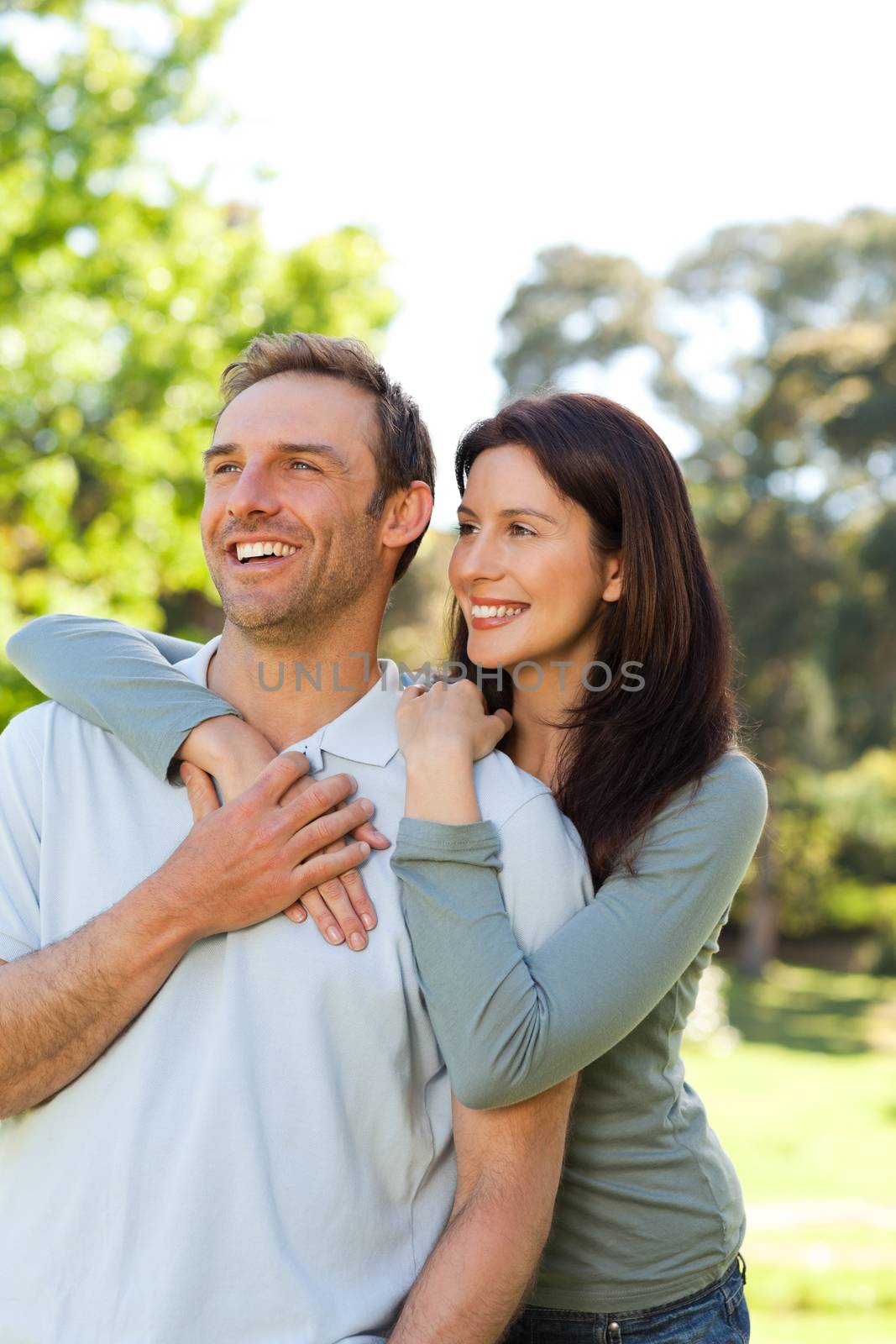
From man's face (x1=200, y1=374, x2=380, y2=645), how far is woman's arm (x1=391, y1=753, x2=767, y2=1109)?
49 cm

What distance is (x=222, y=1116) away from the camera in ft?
6.57

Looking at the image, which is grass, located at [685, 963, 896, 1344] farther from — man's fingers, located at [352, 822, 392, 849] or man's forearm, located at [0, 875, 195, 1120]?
man's forearm, located at [0, 875, 195, 1120]

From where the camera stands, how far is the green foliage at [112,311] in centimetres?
967

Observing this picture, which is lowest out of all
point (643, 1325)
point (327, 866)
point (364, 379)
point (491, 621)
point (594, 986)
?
point (643, 1325)

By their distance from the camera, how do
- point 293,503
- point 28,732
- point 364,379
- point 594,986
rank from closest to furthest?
point 594,986 < point 28,732 < point 293,503 < point 364,379

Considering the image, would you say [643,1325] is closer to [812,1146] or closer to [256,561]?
[256,561]

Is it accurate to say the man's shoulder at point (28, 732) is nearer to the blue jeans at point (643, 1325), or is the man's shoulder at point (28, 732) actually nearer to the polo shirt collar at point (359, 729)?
the polo shirt collar at point (359, 729)

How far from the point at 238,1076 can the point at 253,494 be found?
1000 mm

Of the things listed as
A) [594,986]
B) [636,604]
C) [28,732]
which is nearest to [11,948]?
[28,732]

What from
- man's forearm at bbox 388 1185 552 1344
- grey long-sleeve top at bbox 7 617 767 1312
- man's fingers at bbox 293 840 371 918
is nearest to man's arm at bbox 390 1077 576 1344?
man's forearm at bbox 388 1185 552 1344

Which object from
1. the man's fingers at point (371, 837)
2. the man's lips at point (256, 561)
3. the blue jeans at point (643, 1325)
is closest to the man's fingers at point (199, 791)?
the man's fingers at point (371, 837)

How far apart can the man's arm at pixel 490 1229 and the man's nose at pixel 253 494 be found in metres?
1.08

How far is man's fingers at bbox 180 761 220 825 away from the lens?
7.26ft

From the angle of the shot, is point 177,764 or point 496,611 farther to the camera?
point 496,611
